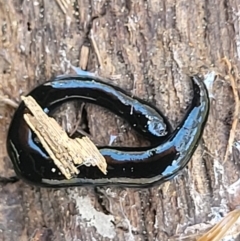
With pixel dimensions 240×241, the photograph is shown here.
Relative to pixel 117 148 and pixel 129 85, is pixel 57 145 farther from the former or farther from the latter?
pixel 129 85

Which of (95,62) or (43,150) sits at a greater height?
(95,62)

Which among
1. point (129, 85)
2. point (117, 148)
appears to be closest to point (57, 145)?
point (117, 148)

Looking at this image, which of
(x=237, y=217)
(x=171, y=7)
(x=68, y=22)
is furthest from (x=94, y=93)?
(x=237, y=217)

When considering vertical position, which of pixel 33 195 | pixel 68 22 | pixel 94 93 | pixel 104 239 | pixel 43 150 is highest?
pixel 68 22

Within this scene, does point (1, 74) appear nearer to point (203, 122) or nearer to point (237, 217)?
point (203, 122)
